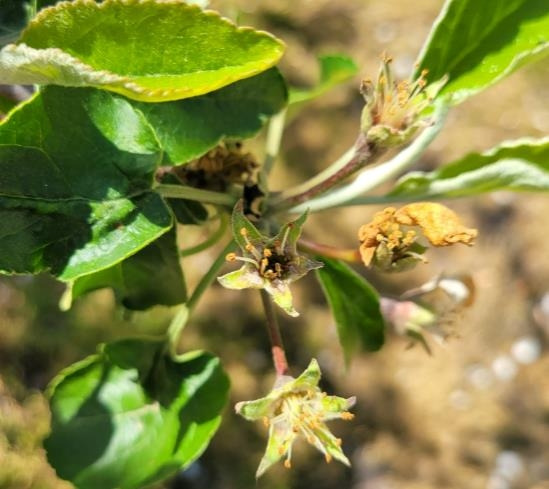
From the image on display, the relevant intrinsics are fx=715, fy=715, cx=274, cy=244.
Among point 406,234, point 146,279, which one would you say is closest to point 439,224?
point 406,234

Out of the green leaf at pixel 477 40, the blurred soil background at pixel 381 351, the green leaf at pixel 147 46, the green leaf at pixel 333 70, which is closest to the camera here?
the green leaf at pixel 147 46

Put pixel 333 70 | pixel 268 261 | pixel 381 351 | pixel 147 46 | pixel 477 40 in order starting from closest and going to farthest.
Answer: pixel 147 46 → pixel 268 261 → pixel 477 40 → pixel 333 70 → pixel 381 351

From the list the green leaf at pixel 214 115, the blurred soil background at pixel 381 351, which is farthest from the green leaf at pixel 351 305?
the blurred soil background at pixel 381 351

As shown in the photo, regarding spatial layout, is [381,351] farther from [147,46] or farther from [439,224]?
[147,46]

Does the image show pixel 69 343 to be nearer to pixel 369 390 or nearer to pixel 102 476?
pixel 369 390

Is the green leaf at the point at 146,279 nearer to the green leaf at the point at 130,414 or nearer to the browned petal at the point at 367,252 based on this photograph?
the green leaf at the point at 130,414

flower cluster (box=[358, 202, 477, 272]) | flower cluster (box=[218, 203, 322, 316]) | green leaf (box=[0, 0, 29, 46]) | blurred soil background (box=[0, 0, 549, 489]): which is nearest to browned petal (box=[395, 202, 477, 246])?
flower cluster (box=[358, 202, 477, 272])

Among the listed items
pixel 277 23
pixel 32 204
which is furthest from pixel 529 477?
pixel 32 204
